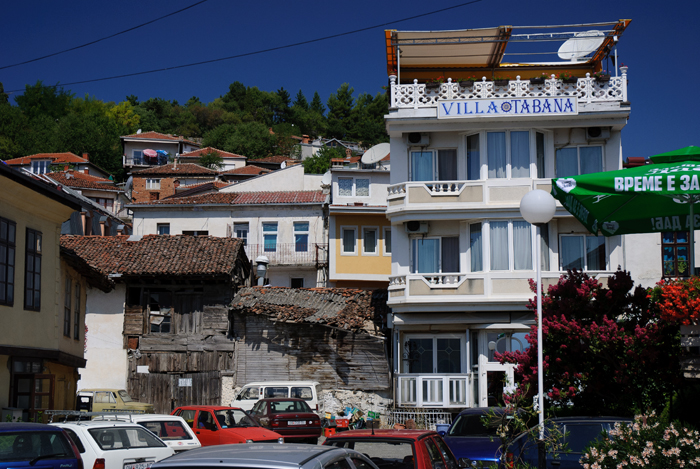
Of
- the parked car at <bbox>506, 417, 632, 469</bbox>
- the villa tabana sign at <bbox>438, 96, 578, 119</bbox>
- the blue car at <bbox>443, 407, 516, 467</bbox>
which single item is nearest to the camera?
the parked car at <bbox>506, 417, 632, 469</bbox>

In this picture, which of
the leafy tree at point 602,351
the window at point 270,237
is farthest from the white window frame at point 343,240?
the leafy tree at point 602,351

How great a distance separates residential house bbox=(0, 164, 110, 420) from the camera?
720 inches

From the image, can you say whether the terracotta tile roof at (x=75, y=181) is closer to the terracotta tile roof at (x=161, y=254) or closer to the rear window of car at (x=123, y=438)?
the terracotta tile roof at (x=161, y=254)

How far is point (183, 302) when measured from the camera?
3155 cm

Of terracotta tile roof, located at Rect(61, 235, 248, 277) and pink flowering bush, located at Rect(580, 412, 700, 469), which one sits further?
terracotta tile roof, located at Rect(61, 235, 248, 277)

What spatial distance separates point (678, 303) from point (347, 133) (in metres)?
109

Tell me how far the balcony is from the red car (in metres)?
21.6

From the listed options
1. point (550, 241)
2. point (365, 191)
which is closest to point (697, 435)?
point (550, 241)

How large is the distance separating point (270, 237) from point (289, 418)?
20.5 m

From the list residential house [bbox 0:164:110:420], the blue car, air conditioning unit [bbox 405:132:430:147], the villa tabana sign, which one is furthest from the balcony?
the blue car

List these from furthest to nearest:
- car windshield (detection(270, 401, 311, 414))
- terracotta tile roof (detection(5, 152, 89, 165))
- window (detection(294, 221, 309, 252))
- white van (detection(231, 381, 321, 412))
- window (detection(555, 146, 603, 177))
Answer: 1. terracotta tile roof (detection(5, 152, 89, 165))
2. window (detection(294, 221, 309, 252))
3. window (detection(555, 146, 603, 177))
4. white van (detection(231, 381, 321, 412))
5. car windshield (detection(270, 401, 311, 414))

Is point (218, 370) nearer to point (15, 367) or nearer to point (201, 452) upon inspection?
point (15, 367)

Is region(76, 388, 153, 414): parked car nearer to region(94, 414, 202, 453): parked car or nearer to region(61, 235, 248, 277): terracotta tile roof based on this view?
region(61, 235, 248, 277): terracotta tile roof

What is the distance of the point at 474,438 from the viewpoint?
50.0 feet
